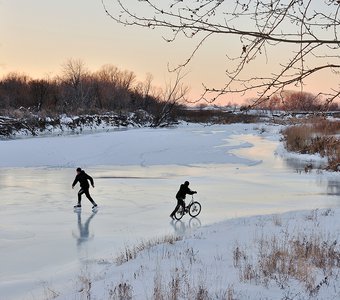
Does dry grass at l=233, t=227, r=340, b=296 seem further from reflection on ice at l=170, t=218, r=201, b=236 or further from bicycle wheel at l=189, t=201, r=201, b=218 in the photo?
bicycle wheel at l=189, t=201, r=201, b=218

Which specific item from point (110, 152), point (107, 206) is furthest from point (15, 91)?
point (107, 206)

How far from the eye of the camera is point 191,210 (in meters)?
13.1

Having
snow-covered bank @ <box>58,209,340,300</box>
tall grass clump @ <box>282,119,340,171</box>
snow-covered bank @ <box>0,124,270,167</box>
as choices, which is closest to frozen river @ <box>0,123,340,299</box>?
snow-covered bank @ <box>58,209,340,300</box>

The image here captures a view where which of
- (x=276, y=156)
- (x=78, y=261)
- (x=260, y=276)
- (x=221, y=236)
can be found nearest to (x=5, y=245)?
(x=78, y=261)

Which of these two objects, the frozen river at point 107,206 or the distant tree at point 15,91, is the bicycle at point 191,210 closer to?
the frozen river at point 107,206

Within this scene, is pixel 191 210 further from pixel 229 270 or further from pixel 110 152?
pixel 110 152

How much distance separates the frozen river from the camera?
27.9 feet

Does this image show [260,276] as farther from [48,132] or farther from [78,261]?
[48,132]

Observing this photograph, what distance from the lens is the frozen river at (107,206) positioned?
8.51m

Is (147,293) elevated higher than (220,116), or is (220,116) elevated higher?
(220,116)

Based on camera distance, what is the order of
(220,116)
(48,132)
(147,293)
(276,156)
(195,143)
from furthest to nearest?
(48,132) → (195,143) → (276,156) → (147,293) → (220,116)

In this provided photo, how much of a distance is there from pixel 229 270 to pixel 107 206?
25.7 feet

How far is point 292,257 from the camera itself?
A: 7.09 metres

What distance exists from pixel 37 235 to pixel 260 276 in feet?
19.1
